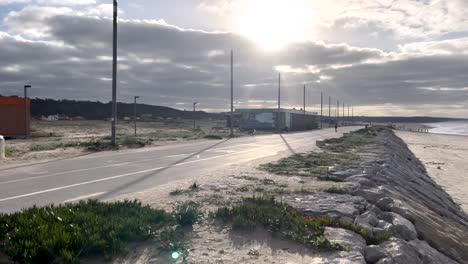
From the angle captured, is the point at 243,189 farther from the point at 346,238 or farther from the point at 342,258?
the point at 342,258

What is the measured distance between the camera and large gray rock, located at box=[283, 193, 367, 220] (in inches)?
313

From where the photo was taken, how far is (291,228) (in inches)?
255

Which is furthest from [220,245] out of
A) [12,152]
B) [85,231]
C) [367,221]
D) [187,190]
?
[12,152]

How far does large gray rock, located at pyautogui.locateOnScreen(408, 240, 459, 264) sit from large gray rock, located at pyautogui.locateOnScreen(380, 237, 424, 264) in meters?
0.30

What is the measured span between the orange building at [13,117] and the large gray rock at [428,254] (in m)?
34.7

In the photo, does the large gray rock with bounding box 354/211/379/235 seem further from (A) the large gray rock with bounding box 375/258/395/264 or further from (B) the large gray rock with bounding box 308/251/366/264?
(B) the large gray rock with bounding box 308/251/366/264

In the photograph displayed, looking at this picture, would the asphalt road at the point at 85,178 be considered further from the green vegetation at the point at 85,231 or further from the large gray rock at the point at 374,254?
the large gray rock at the point at 374,254

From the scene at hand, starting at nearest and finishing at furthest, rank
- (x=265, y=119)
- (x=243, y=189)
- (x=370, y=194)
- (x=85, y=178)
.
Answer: (x=370, y=194), (x=243, y=189), (x=85, y=178), (x=265, y=119)

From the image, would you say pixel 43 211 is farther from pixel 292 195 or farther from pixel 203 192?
pixel 292 195

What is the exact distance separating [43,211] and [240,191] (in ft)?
16.6

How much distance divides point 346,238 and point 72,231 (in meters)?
3.77

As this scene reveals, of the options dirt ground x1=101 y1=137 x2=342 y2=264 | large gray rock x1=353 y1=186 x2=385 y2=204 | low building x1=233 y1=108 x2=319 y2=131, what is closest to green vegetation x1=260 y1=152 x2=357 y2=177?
large gray rock x1=353 y1=186 x2=385 y2=204

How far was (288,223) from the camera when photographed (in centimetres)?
655

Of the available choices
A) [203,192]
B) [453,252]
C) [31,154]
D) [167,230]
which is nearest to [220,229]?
[167,230]
